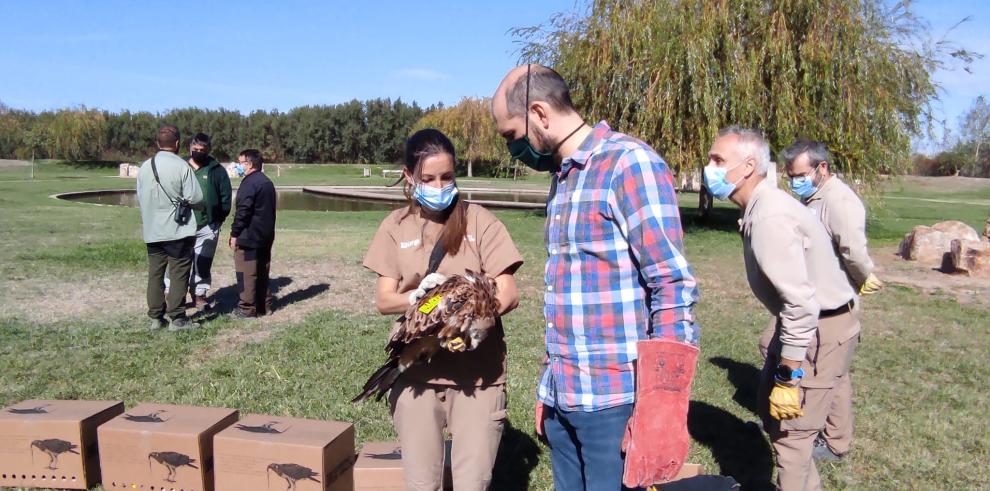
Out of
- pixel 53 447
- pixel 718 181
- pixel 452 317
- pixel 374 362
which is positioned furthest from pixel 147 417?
pixel 718 181

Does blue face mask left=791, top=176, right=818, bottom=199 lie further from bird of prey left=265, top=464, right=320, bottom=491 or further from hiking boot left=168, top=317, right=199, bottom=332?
hiking boot left=168, top=317, right=199, bottom=332

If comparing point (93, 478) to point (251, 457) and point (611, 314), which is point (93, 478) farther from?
point (611, 314)

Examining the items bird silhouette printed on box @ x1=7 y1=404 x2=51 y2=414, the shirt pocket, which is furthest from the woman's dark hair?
bird silhouette printed on box @ x1=7 y1=404 x2=51 y2=414

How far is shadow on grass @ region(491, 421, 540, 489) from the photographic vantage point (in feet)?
13.3

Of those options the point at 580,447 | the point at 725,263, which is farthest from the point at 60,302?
the point at 725,263

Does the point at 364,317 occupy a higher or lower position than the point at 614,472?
lower

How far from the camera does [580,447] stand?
2393 millimetres

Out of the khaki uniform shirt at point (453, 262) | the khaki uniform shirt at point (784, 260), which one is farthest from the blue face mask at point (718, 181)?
the khaki uniform shirt at point (453, 262)

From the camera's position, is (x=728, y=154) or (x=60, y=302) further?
(x=60, y=302)

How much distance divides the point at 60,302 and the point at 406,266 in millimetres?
7410

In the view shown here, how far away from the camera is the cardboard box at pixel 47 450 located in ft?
12.1

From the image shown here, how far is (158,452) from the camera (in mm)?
3562

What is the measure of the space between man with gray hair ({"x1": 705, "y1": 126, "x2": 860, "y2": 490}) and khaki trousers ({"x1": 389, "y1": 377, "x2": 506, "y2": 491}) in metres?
1.27

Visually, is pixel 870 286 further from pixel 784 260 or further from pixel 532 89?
pixel 532 89
